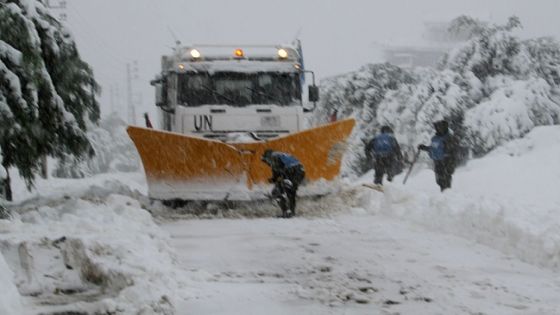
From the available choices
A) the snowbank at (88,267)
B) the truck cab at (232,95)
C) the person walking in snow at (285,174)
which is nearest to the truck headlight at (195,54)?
the truck cab at (232,95)

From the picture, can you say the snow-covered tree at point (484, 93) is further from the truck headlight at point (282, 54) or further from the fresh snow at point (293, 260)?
the fresh snow at point (293, 260)

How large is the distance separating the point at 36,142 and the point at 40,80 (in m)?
1.07

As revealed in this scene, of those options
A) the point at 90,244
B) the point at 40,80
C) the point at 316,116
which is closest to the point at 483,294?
the point at 90,244

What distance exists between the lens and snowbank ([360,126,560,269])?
7645 mm

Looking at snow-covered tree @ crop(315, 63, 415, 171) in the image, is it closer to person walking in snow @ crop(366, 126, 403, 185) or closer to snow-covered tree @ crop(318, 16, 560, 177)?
snow-covered tree @ crop(318, 16, 560, 177)

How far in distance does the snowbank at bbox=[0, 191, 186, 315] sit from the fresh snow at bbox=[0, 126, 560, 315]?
14 millimetres

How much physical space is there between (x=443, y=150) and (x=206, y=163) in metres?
3.93

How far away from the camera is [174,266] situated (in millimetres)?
6617

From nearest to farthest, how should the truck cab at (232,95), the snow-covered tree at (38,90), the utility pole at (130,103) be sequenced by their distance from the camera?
the snow-covered tree at (38,90)
the truck cab at (232,95)
the utility pole at (130,103)

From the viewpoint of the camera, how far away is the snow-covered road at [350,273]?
18.0ft

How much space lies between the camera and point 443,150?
40.8 feet

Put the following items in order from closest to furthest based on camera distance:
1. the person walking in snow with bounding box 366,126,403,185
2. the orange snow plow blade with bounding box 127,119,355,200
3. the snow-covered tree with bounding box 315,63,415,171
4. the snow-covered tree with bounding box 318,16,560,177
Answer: the orange snow plow blade with bounding box 127,119,355,200 < the person walking in snow with bounding box 366,126,403,185 < the snow-covered tree with bounding box 318,16,560,177 < the snow-covered tree with bounding box 315,63,415,171

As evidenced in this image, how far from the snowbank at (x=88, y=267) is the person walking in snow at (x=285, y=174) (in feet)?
8.56

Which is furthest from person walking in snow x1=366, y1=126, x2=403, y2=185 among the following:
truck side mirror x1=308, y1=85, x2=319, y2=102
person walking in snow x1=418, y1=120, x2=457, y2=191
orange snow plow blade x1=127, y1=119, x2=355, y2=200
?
orange snow plow blade x1=127, y1=119, x2=355, y2=200
